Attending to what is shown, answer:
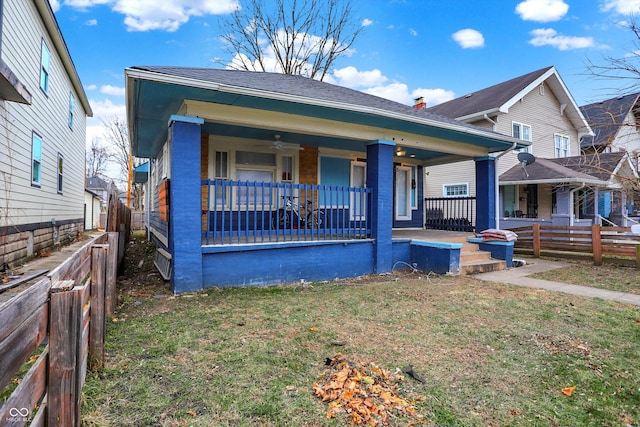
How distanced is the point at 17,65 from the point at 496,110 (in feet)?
50.0

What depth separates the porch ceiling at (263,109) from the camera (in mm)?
4930

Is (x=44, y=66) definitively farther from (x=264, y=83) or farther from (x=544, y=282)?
(x=544, y=282)

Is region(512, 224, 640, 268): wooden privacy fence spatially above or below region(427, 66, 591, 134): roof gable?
below

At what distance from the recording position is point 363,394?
237cm

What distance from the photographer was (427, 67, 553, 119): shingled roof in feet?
47.8

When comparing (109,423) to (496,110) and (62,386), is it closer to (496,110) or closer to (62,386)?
(62,386)

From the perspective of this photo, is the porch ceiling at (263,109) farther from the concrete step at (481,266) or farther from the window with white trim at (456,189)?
the window with white trim at (456,189)

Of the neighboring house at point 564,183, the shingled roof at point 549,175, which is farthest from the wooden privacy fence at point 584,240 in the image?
the shingled roof at point 549,175

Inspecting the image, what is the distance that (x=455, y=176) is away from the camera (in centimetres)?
1576

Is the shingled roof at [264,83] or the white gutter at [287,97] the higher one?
the shingled roof at [264,83]

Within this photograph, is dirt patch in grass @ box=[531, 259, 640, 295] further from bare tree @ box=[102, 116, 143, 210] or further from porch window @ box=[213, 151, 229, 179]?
bare tree @ box=[102, 116, 143, 210]

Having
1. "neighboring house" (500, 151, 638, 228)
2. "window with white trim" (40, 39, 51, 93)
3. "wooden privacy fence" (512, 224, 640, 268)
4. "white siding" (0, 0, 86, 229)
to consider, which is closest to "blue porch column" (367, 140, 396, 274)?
"wooden privacy fence" (512, 224, 640, 268)

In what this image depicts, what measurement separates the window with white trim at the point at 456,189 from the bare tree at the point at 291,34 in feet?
32.3

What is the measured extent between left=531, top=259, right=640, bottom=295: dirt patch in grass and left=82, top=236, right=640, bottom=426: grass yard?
1567mm
